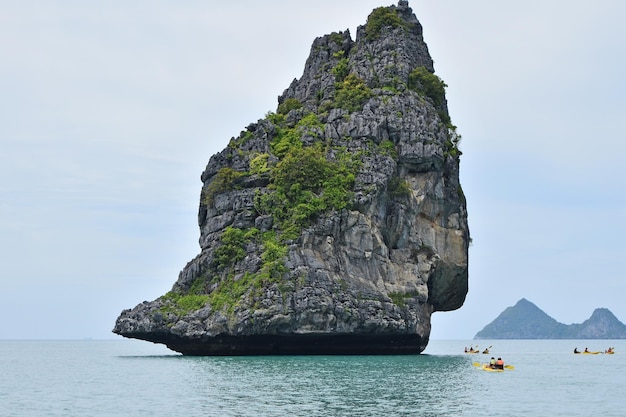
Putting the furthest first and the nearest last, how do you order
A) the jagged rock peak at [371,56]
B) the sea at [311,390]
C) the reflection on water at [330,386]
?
the jagged rock peak at [371,56]
the sea at [311,390]
the reflection on water at [330,386]

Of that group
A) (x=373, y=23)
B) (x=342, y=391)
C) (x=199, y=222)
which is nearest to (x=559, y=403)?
(x=342, y=391)

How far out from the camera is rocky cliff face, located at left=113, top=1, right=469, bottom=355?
213 feet

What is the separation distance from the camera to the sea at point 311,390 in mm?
36625

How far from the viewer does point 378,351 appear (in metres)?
72.6

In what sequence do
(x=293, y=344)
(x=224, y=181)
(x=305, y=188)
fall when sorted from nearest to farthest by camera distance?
(x=293, y=344)
(x=305, y=188)
(x=224, y=181)

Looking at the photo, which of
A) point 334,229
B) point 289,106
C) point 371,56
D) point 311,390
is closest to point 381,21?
point 371,56

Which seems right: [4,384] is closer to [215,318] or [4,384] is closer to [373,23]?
[215,318]

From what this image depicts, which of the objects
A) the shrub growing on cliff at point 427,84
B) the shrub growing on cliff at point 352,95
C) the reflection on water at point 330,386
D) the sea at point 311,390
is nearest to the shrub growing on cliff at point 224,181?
the shrub growing on cliff at point 352,95

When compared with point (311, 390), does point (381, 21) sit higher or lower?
higher

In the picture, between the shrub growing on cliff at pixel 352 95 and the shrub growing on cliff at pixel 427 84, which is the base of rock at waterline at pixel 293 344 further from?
the shrub growing on cliff at pixel 427 84

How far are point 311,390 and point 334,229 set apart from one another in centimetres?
2680

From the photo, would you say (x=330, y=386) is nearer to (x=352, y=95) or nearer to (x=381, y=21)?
(x=352, y=95)

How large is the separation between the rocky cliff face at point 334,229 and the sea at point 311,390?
3.55 meters

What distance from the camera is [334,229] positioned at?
222ft
